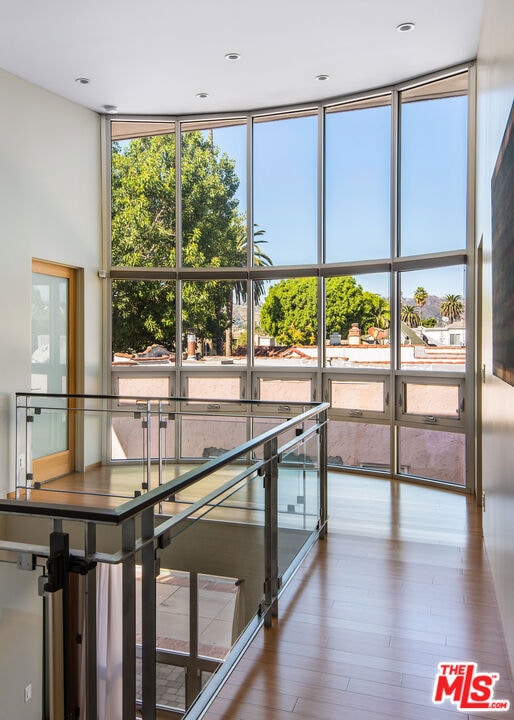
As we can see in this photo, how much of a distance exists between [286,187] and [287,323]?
1.56m

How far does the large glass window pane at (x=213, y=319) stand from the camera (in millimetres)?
7266

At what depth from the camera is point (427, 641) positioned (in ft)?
9.77

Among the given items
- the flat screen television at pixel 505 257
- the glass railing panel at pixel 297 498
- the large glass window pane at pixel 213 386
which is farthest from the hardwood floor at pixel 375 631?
the large glass window pane at pixel 213 386

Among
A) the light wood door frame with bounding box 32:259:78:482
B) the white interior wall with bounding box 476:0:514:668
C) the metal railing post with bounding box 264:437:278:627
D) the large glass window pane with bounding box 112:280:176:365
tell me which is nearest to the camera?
the white interior wall with bounding box 476:0:514:668

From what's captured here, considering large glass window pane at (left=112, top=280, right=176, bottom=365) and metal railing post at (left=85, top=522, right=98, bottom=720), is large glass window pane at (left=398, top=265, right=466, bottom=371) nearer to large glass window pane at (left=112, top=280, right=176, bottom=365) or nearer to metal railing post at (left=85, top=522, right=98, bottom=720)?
large glass window pane at (left=112, top=280, right=176, bottom=365)

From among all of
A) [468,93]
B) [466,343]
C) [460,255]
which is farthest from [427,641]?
[468,93]

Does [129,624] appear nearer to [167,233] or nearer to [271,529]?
[271,529]

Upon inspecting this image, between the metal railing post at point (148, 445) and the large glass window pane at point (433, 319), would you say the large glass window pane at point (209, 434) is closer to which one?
the metal railing post at point (148, 445)

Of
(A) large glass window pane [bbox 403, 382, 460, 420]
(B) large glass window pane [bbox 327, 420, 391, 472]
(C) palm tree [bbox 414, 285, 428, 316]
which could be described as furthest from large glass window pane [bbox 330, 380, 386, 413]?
(C) palm tree [bbox 414, 285, 428, 316]

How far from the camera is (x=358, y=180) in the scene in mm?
6691

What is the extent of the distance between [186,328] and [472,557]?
4.30 metres

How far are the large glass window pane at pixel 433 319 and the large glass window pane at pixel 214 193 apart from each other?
79.7 inches

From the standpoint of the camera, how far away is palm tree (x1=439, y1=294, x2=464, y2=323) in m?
5.97

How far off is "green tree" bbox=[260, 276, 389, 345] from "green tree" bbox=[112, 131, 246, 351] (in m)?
0.54
